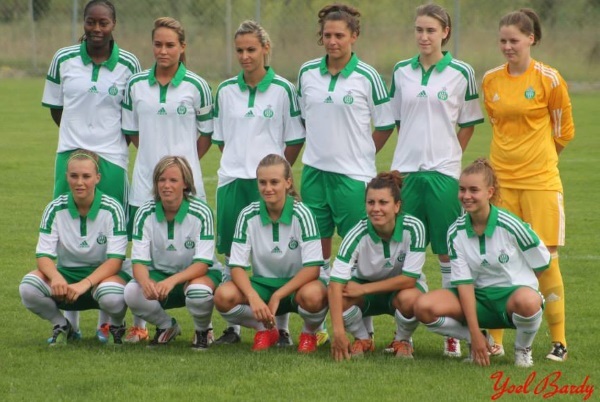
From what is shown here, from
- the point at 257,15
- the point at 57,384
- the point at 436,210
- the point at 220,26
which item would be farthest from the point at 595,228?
the point at 220,26

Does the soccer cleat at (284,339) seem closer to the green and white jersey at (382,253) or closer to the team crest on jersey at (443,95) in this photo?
the green and white jersey at (382,253)

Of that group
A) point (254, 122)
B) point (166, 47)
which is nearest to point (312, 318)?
point (254, 122)

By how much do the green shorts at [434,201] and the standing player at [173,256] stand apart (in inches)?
45.4

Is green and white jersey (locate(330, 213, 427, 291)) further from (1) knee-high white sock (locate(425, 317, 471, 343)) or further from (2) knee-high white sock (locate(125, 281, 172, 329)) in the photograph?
(2) knee-high white sock (locate(125, 281, 172, 329))

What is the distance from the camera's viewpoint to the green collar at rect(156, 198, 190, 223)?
6.61m

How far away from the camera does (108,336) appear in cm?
677

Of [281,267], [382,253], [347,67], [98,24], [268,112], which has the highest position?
[98,24]

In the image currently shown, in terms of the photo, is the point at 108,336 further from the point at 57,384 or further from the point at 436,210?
the point at 436,210

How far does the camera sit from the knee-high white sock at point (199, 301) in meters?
6.45

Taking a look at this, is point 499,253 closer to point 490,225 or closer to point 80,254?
point 490,225

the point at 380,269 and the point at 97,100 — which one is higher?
the point at 97,100

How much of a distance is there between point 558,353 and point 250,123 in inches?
85.1

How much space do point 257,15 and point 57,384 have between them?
17.4m

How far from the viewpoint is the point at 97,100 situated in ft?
22.9
